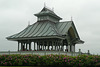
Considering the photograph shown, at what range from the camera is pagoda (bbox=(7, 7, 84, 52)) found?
31.0 metres

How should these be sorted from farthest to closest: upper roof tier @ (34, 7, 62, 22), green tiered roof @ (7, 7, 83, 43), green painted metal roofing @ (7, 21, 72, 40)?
upper roof tier @ (34, 7, 62, 22) → green painted metal roofing @ (7, 21, 72, 40) → green tiered roof @ (7, 7, 83, 43)

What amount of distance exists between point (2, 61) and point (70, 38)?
15.9 meters

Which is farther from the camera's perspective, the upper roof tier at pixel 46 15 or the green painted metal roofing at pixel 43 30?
the upper roof tier at pixel 46 15

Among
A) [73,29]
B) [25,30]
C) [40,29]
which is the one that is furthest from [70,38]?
[25,30]

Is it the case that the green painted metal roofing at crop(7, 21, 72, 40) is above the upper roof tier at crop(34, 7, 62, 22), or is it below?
below

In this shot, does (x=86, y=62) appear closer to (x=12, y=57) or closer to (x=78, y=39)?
(x=12, y=57)

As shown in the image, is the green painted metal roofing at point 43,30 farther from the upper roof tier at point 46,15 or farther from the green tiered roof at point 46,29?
the upper roof tier at point 46,15

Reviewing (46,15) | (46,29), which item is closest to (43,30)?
(46,29)

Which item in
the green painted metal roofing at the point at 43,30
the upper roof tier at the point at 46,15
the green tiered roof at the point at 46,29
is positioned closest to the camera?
the green tiered roof at the point at 46,29

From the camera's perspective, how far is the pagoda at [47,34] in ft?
102

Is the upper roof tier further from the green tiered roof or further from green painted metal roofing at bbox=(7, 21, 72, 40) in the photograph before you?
green painted metal roofing at bbox=(7, 21, 72, 40)

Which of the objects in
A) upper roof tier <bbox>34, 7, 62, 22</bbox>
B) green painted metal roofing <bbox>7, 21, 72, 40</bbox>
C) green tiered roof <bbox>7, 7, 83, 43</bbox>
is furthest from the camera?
upper roof tier <bbox>34, 7, 62, 22</bbox>

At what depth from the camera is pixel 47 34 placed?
3003cm

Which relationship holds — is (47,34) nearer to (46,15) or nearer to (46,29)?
(46,29)
